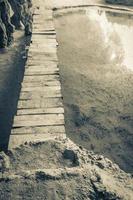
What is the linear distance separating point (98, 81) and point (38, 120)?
2670 millimetres

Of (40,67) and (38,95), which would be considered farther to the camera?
(40,67)

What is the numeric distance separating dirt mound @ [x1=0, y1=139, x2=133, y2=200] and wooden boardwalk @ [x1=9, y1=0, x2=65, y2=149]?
0.39m

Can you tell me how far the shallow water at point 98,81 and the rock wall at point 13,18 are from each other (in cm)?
102

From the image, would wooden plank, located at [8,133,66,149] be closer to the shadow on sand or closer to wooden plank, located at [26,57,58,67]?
the shadow on sand

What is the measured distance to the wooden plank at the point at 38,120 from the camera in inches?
181

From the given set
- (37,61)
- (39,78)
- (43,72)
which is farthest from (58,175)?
(37,61)

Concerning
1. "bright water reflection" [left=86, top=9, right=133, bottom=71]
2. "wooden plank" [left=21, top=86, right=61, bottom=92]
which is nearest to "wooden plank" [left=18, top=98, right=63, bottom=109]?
"wooden plank" [left=21, top=86, right=61, bottom=92]

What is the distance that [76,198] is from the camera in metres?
2.58

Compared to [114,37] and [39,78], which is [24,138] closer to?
[39,78]

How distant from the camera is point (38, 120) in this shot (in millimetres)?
4703

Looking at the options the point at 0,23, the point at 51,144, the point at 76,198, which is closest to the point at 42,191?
the point at 76,198

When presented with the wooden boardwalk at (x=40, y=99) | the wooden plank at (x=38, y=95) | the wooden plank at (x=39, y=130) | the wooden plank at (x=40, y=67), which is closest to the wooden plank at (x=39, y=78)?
the wooden boardwalk at (x=40, y=99)

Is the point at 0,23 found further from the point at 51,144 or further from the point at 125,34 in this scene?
the point at 51,144

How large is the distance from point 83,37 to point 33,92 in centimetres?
433
